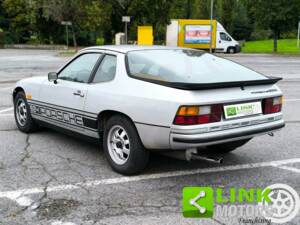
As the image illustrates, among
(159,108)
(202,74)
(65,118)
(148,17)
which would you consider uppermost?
(148,17)

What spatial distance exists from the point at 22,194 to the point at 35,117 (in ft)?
7.53

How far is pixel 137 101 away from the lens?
4.31 meters

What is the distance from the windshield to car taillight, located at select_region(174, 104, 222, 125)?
35cm

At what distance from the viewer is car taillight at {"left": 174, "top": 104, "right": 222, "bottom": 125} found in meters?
3.98

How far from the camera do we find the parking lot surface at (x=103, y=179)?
3.62 metres

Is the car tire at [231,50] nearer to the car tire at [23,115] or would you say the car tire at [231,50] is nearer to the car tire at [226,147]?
Answer: the car tire at [23,115]

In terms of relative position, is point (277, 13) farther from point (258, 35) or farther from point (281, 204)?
point (258, 35)

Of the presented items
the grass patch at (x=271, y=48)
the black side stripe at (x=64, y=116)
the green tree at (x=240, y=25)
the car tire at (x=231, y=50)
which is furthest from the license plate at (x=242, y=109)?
the green tree at (x=240, y=25)

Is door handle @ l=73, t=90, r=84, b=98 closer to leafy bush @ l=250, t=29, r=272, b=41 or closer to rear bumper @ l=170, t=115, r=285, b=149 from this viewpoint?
rear bumper @ l=170, t=115, r=285, b=149

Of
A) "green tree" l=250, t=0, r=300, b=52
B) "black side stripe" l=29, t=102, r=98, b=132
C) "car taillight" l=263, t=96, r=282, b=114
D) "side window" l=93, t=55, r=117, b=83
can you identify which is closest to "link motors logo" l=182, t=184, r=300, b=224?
"car taillight" l=263, t=96, r=282, b=114

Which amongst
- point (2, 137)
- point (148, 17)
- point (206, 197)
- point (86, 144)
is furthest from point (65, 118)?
point (148, 17)

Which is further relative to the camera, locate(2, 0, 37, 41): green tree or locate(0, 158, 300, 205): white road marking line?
locate(2, 0, 37, 41): green tree

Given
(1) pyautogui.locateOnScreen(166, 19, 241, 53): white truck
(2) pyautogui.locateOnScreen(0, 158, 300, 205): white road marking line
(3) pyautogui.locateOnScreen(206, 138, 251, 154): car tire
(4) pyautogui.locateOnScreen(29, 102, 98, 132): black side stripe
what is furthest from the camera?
(1) pyautogui.locateOnScreen(166, 19, 241, 53): white truck

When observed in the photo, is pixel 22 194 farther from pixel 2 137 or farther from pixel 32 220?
pixel 2 137
